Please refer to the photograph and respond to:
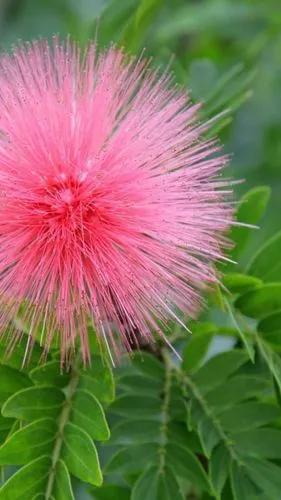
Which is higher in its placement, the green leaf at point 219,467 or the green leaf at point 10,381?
the green leaf at point 10,381

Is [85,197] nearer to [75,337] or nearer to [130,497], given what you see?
[75,337]

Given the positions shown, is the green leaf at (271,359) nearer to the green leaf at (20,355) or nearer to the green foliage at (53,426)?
the green foliage at (53,426)

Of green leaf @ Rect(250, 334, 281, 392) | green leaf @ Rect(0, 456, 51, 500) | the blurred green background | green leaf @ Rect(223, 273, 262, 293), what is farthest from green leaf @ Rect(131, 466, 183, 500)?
the blurred green background

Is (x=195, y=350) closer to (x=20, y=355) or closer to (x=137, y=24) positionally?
(x=20, y=355)

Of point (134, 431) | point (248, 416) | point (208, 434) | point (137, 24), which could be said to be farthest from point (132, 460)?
point (137, 24)

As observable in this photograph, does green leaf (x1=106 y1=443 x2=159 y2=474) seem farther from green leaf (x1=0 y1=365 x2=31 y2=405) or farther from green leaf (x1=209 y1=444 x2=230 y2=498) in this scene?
green leaf (x1=0 y1=365 x2=31 y2=405)

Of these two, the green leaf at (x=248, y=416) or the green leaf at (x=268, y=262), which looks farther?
the green leaf at (x=268, y=262)

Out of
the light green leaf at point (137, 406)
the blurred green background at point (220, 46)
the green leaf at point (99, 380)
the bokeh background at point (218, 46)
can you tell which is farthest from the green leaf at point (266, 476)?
the blurred green background at point (220, 46)
